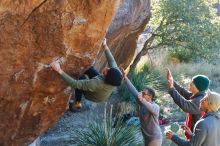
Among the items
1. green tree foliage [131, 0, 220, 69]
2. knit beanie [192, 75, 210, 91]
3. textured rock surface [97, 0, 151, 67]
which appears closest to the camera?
knit beanie [192, 75, 210, 91]

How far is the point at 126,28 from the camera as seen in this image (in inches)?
456

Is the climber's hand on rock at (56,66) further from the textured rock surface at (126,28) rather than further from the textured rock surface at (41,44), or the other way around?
the textured rock surface at (126,28)

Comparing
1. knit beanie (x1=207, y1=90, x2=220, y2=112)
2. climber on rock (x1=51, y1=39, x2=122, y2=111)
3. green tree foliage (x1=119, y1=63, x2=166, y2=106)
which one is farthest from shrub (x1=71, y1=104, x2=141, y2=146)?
green tree foliage (x1=119, y1=63, x2=166, y2=106)

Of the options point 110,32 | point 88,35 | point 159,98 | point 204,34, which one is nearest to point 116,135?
point 110,32

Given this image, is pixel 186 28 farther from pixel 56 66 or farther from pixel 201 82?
pixel 56 66

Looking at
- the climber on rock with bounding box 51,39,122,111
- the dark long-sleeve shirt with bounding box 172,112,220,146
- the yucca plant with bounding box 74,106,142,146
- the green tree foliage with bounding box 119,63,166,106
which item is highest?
the climber on rock with bounding box 51,39,122,111

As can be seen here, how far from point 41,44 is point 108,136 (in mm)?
3435

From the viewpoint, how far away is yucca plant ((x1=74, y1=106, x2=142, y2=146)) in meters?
9.41

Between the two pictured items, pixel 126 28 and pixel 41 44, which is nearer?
pixel 41 44

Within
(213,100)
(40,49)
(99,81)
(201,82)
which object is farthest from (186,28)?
(213,100)

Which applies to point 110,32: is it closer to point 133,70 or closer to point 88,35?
point 88,35

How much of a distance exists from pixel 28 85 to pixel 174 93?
214 centimetres

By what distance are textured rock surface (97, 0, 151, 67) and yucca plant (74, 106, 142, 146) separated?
1.96 m

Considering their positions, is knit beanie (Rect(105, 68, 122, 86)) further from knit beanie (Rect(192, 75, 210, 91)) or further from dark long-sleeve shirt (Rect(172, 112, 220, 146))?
dark long-sleeve shirt (Rect(172, 112, 220, 146))
